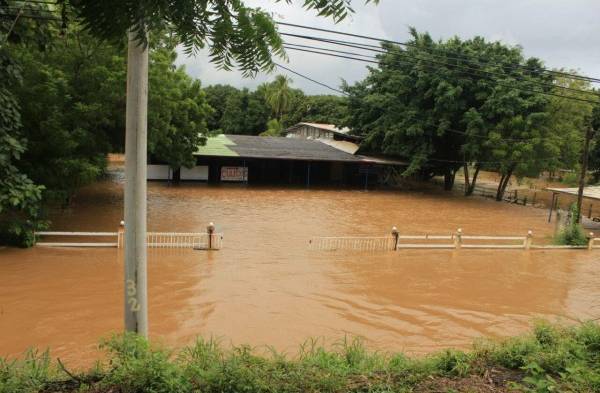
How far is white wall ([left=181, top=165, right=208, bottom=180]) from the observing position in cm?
3291

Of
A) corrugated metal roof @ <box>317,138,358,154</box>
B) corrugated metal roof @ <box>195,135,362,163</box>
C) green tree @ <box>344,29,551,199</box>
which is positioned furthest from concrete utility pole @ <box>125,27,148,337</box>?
corrugated metal roof @ <box>317,138,358,154</box>

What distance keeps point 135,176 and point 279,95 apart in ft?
171

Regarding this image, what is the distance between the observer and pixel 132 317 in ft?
12.6

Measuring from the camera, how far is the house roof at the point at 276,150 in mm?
31828

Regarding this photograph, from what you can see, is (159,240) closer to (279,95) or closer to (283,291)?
(283,291)

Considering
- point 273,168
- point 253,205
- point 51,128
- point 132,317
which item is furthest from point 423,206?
point 132,317

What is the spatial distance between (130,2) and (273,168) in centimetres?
3527

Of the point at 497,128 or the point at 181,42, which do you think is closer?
the point at 181,42

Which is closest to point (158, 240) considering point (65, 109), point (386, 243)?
point (65, 109)

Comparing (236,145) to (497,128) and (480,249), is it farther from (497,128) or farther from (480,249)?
(480,249)

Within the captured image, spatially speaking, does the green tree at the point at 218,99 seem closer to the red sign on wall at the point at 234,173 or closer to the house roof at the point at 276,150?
the house roof at the point at 276,150

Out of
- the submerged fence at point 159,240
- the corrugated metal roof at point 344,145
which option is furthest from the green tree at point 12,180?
the corrugated metal roof at point 344,145

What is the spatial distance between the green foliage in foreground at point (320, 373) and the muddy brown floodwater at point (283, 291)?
12.4 ft

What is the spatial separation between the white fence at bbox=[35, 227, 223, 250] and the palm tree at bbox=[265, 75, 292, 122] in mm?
40303
